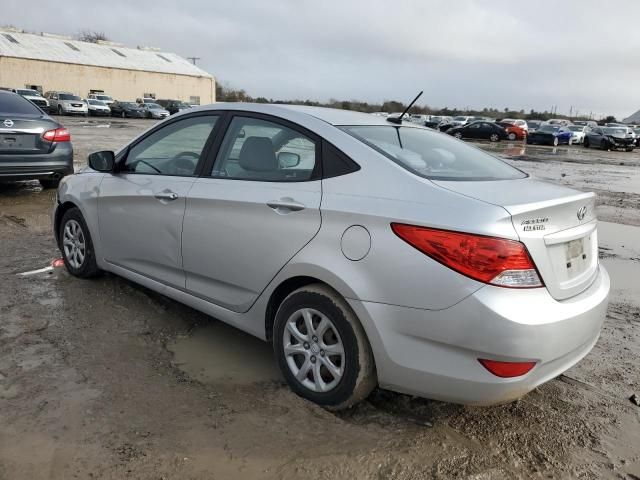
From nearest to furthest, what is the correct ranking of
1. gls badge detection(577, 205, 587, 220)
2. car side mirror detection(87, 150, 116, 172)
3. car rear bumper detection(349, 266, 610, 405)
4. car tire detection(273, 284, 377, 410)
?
car rear bumper detection(349, 266, 610, 405), car tire detection(273, 284, 377, 410), gls badge detection(577, 205, 587, 220), car side mirror detection(87, 150, 116, 172)

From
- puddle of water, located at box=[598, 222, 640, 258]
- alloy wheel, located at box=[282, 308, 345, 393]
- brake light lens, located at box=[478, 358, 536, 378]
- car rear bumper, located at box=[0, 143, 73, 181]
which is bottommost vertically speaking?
puddle of water, located at box=[598, 222, 640, 258]

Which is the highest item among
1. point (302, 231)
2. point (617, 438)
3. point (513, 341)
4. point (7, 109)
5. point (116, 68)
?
point (116, 68)

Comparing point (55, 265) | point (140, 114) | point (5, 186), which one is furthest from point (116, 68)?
point (55, 265)

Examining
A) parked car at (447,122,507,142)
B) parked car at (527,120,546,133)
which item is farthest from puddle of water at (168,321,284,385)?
parked car at (527,120,546,133)

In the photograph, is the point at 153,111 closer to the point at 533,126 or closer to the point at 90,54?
the point at 90,54

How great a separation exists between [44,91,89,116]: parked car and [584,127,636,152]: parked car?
3554 cm

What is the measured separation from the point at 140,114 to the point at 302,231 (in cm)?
4475

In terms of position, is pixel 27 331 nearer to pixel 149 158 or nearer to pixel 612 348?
pixel 149 158

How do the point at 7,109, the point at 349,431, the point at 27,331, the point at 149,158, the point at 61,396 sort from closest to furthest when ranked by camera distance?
the point at 349,431
the point at 61,396
the point at 27,331
the point at 149,158
the point at 7,109

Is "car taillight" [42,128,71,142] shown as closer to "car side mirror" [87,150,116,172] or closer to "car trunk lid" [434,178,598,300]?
"car side mirror" [87,150,116,172]

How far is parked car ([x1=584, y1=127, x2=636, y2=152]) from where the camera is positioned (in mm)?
33812

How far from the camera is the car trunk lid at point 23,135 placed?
24.9ft

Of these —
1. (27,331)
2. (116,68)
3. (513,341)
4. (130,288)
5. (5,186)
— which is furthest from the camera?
(116,68)

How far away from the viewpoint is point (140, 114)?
145 ft
